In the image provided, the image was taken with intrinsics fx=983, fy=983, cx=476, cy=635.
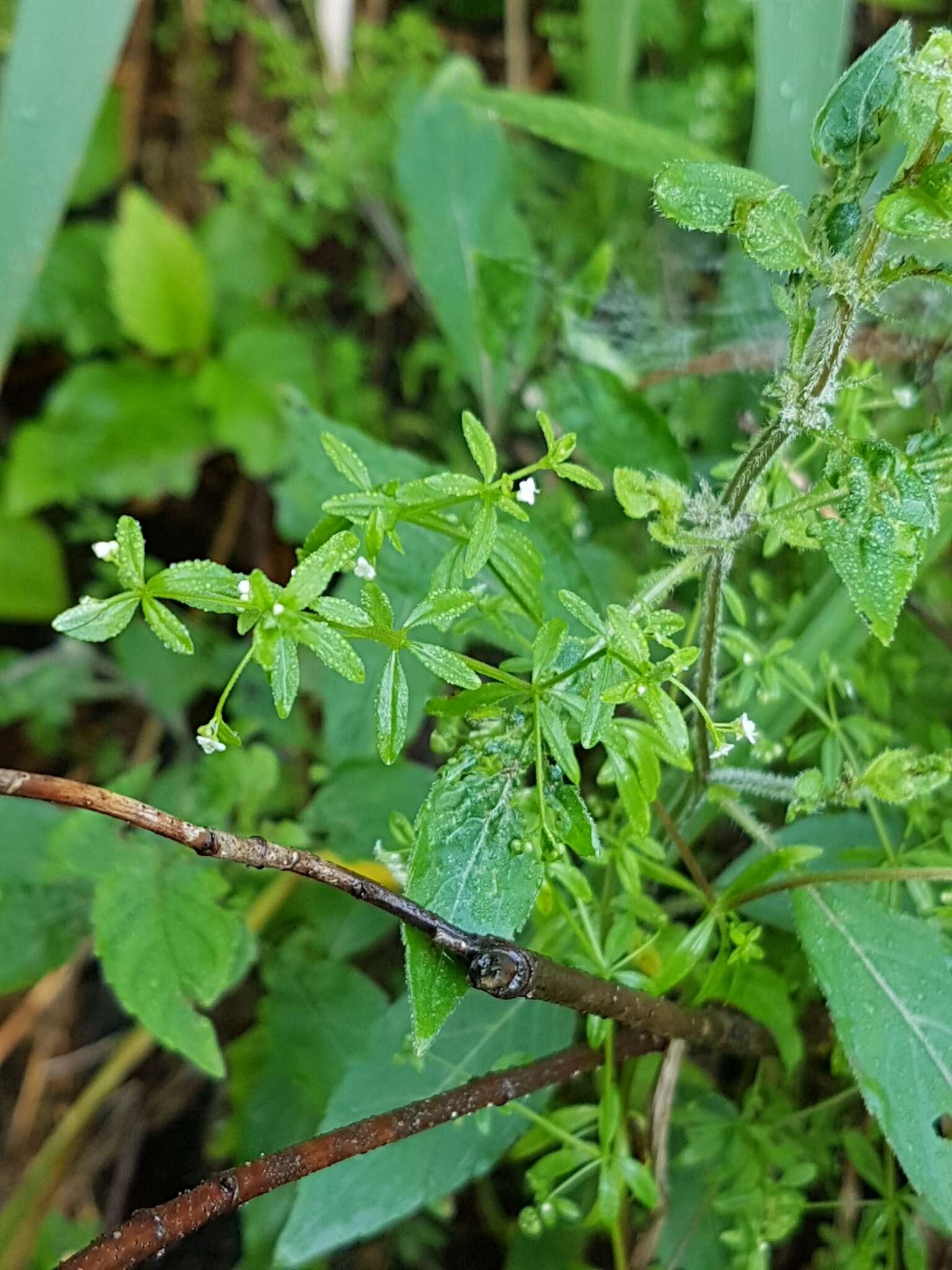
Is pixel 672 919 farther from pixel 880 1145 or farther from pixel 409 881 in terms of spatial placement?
pixel 409 881

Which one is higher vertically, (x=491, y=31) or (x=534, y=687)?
(x=491, y=31)

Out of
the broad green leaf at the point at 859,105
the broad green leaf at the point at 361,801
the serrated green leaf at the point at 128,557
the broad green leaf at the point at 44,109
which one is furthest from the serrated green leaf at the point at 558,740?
the broad green leaf at the point at 44,109

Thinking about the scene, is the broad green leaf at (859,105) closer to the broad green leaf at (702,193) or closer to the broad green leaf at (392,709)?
the broad green leaf at (702,193)

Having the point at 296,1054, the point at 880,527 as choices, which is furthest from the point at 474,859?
the point at 296,1054

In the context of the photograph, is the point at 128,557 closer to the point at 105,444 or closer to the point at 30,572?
the point at 105,444

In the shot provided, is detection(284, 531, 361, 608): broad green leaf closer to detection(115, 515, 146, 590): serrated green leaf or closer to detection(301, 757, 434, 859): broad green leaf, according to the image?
Result: detection(115, 515, 146, 590): serrated green leaf

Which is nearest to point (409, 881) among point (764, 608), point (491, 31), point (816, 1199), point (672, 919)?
point (672, 919)

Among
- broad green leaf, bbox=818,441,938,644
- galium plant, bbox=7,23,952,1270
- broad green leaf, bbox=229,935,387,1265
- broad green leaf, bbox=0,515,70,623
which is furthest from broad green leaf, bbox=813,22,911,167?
broad green leaf, bbox=0,515,70,623
